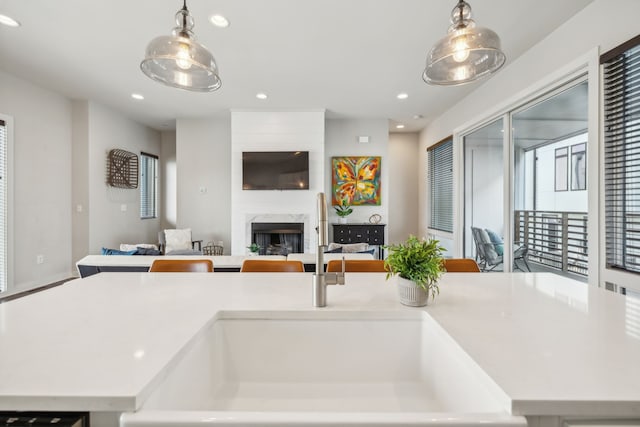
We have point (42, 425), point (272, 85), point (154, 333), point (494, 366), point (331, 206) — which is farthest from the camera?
point (331, 206)

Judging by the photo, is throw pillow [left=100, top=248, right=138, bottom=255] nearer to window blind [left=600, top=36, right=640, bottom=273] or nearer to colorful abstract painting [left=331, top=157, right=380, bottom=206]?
colorful abstract painting [left=331, top=157, right=380, bottom=206]

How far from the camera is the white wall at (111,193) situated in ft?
16.2

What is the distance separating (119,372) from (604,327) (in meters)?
1.21

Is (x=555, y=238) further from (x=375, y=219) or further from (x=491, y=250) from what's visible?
(x=375, y=219)

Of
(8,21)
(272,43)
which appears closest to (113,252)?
(8,21)

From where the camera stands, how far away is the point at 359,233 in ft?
18.6

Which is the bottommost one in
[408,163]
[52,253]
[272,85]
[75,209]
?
[52,253]

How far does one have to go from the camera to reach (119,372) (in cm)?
63

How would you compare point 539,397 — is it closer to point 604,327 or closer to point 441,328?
point 441,328

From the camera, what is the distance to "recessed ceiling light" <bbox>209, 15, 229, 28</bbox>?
8.79 ft

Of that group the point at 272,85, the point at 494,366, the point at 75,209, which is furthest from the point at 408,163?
the point at 494,366

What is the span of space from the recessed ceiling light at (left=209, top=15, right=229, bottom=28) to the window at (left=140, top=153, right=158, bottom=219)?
14.2ft

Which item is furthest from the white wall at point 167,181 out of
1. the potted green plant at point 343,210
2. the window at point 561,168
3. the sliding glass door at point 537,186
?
the window at point 561,168

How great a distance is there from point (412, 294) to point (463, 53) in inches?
45.3
